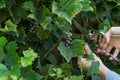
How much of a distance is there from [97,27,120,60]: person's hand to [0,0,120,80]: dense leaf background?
0.05 metres

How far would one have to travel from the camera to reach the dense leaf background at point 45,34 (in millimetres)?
1130

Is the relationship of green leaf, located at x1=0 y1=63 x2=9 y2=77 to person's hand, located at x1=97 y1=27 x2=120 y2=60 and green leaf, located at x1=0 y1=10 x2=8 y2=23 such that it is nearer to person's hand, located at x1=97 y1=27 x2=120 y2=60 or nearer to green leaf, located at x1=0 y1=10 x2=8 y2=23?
green leaf, located at x1=0 y1=10 x2=8 y2=23

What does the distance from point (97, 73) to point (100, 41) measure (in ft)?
0.67

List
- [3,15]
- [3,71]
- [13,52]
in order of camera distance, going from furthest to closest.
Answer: [3,15], [13,52], [3,71]

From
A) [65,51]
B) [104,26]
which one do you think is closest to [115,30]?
[104,26]

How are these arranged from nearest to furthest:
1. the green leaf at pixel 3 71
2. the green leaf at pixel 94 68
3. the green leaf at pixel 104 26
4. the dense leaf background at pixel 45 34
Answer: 1. the green leaf at pixel 3 71
2. the dense leaf background at pixel 45 34
3. the green leaf at pixel 94 68
4. the green leaf at pixel 104 26

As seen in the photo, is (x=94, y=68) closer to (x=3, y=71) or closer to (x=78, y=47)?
(x=78, y=47)

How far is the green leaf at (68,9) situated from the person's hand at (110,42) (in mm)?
299

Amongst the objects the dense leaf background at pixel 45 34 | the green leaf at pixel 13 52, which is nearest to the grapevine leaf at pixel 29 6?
the dense leaf background at pixel 45 34

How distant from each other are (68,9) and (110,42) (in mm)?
393

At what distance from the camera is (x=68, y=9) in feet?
3.86

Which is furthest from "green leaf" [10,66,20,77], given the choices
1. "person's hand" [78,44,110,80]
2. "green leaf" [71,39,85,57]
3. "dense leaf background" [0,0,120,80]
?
"person's hand" [78,44,110,80]

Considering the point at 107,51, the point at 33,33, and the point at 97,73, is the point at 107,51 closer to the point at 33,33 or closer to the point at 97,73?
the point at 97,73

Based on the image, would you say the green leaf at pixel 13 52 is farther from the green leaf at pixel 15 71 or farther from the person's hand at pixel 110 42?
the person's hand at pixel 110 42
